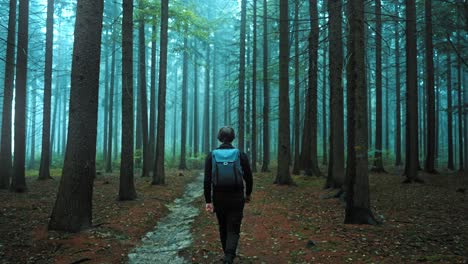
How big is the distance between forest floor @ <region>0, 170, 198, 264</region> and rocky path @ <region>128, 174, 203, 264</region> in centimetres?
21

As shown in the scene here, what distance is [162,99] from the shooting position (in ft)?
Result: 52.1

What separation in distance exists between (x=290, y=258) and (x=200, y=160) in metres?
25.9

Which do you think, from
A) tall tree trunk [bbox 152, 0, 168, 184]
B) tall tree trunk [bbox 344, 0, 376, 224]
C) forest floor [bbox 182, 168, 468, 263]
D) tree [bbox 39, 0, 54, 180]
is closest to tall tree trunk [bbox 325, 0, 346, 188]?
forest floor [bbox 182, 168, 468, 263]

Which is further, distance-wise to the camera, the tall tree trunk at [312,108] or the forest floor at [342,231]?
the tall tree trunk at [312,108]

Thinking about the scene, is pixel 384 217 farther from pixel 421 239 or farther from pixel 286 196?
pixel 286 196

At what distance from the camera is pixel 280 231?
8016 millimetres

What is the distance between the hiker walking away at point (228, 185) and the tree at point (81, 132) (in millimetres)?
3494

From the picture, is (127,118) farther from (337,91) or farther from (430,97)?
(430,97)

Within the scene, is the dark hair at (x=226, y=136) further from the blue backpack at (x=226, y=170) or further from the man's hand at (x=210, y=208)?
the man's hand at (x=210, y=208)

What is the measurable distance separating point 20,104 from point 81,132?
862cm

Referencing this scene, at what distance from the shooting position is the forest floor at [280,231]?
6137 millimetres

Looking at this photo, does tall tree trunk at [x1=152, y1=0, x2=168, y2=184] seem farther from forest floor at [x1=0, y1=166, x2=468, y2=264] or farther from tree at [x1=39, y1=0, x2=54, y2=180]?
tree at [x1=39, y1=0, x2=54, y2=180]

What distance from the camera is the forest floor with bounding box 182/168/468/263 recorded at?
6.09 m

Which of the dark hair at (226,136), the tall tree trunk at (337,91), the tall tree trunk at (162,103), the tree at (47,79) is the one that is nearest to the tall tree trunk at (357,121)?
the tall tree trunk at (337,91)
